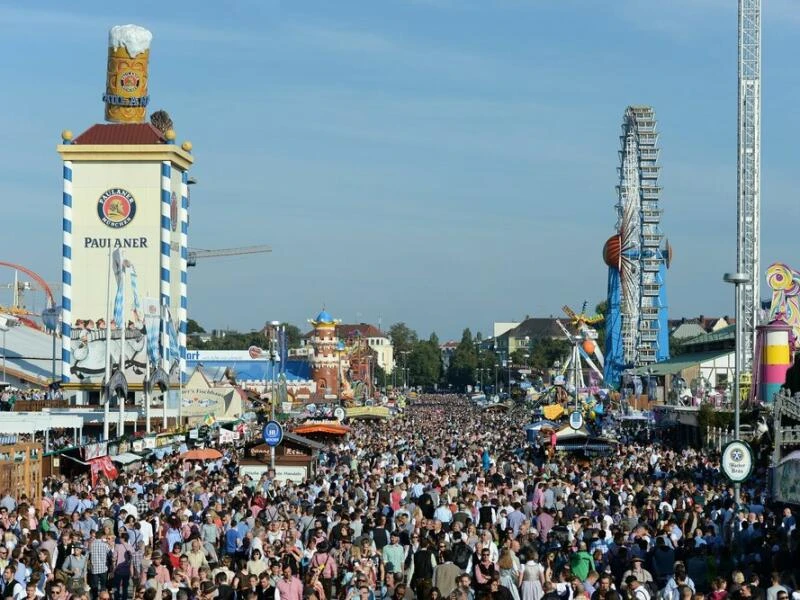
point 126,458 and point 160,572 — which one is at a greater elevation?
point 126,458

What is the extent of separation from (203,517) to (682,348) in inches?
4123

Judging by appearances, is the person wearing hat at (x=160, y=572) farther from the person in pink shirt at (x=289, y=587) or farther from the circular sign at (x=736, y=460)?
the circular sign at (x=736, y=460)

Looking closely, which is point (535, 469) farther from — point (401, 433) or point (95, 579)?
point (401, 433)

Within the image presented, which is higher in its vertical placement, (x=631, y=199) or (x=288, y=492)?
(x=631, y=199)

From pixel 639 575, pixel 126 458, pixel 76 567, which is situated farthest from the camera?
pixel 126 458

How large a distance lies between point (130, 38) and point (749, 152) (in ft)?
108

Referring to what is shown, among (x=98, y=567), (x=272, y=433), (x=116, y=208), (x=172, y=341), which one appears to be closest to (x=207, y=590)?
(x=98, y=567)

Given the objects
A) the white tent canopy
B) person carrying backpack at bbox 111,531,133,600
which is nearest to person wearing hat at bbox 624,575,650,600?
person carrying backpack at bbox 111,531,133,600

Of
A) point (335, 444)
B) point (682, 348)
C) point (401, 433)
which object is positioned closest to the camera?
point (335, 444)

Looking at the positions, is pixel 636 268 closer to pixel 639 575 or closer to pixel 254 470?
pixel 254 470

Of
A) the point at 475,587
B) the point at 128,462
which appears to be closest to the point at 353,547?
→ the point at 475,587

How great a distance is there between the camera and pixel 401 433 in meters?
65.9

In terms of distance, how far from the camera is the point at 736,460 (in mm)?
20609

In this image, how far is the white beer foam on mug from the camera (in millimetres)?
87938
